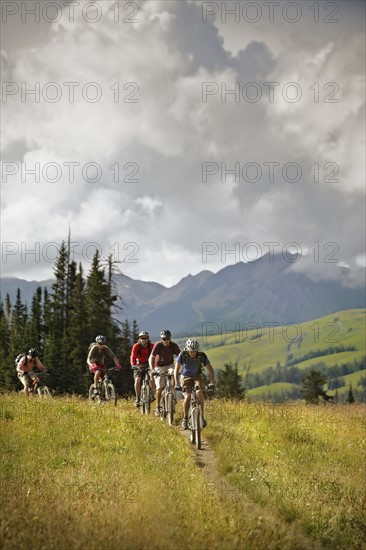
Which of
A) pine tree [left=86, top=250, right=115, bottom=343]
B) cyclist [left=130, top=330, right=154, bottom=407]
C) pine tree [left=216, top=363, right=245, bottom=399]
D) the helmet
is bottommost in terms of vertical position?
pine tree [left=216, top=363, right=245, bottom=399]

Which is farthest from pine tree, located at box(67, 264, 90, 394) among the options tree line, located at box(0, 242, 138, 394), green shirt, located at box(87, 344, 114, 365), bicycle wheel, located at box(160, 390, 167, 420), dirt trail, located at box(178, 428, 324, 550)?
dirt trail, located at box(178, 428, 324, 550)

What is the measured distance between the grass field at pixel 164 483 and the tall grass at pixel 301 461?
0.04 meters

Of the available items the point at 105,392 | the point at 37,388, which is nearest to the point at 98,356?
the point at 105,392

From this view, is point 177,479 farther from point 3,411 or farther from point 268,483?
point 3,411

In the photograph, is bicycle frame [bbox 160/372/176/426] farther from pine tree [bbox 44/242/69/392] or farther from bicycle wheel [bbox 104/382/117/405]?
pine tree [bbox 44/242/69/392]

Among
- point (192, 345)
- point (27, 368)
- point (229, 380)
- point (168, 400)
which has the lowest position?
point (229, 380)

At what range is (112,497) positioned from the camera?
9.24m

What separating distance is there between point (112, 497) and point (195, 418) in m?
6.37

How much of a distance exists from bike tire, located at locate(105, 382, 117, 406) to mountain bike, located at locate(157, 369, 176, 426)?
286cm

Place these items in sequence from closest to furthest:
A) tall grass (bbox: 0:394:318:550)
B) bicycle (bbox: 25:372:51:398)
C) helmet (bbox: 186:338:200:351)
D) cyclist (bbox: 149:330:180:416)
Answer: tall grass (bbox: 0:394:318:550)
helmet (bbox: 186:338:200:351)
cyclist (bbox: 149:330:180:416)
bicycle (bbox: 25:372:51:398)

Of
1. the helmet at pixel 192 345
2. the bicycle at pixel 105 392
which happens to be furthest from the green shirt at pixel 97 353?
the helmet at pixel 192 345

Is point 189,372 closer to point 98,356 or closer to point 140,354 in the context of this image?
point 140,354

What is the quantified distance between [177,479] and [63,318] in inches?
2376

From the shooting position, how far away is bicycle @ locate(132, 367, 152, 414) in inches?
795
